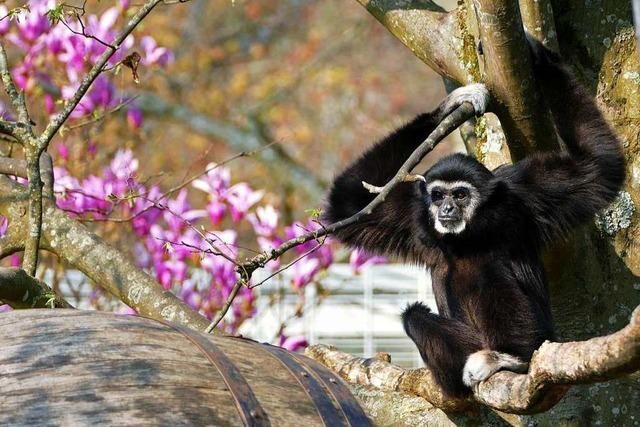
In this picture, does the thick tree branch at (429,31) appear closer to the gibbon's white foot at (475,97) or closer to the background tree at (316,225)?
the background tree at (316,225)

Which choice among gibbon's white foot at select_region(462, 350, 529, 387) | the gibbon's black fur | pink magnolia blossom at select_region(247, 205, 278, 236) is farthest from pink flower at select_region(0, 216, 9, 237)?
gibbon's white foot at select_region(462, 350, 529, 387)

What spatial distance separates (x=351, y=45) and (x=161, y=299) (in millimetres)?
15524

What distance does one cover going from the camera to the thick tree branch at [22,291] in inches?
154

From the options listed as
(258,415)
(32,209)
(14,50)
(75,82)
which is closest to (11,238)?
(32,209)

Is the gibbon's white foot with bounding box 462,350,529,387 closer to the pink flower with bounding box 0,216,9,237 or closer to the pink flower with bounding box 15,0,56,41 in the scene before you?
the pink flower with bounding box 0,216,9,237

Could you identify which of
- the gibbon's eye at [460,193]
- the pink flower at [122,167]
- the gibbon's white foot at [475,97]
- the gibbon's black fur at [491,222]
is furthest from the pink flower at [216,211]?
the gibbon's white foot at [475,97]

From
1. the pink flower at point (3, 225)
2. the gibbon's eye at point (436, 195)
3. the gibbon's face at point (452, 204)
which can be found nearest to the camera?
the gibbon's face at point (452, 204)

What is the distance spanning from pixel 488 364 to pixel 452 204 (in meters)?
0.86

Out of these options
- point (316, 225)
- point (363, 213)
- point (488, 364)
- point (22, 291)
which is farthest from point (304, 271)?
point (363, 213)

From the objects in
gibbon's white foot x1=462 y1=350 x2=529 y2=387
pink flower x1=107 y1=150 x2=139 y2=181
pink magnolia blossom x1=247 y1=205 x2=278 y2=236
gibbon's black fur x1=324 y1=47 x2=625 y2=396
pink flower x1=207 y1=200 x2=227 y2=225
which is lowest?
gibbon's white foot x1=462 y1=350 x2=529 y2=387

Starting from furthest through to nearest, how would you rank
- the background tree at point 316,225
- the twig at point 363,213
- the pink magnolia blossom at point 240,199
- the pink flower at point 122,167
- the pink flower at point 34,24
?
the pink magnolia blossom at point 240,199 → the pink flower at point 34,24 → the pink flower at point 122,167 → the background tree at point 316,225 → the twig at point 363,213

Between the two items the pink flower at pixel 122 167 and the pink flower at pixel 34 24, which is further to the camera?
the pink flower at pixel 34 24

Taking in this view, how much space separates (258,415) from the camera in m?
2.95

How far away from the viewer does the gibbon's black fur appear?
475cm
